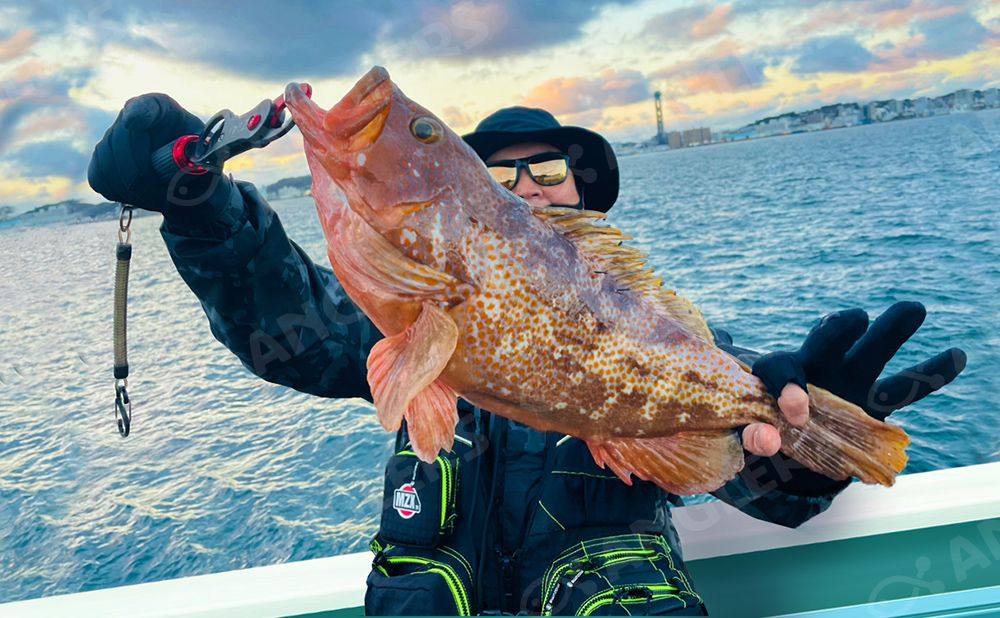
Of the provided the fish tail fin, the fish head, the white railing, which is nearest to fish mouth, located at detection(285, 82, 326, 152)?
the fish head

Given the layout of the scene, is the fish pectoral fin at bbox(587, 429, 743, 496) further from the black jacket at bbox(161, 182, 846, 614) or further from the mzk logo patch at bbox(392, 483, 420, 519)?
the mzk logo patch at bbox(392, 483, 420, 519)

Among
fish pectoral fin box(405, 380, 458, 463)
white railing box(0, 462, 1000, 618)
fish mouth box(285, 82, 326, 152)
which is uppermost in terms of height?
fish mouth box(285, 82, 326, 152)

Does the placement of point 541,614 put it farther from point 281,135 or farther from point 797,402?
point 281,135

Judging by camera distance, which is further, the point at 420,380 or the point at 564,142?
the point at 564,142

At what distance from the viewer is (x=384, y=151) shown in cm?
172

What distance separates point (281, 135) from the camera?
6.00 ft

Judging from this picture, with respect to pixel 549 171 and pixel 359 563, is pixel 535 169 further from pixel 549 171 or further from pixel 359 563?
pixel 359 563

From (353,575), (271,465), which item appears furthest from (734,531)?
(271,465)

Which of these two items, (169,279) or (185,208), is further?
(169,279)

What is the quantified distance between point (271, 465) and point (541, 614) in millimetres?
11496

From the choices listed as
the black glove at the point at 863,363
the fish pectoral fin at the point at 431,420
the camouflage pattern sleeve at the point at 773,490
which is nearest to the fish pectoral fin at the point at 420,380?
the fish pectoral fin at the point at 431,420

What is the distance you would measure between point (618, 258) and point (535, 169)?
1.28 metres

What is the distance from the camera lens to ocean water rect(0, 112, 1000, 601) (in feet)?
36.6

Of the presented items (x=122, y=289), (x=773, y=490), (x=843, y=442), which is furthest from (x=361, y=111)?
A: (x=773, y=490)
